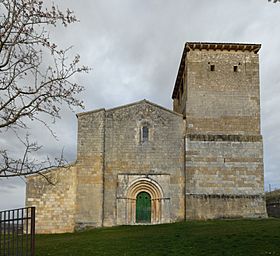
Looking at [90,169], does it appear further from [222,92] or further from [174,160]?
[222,92]

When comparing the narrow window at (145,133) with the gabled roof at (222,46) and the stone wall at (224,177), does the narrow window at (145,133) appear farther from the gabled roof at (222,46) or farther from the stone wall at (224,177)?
the gabled roof at (222,46)

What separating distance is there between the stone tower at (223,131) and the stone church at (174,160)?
55mm

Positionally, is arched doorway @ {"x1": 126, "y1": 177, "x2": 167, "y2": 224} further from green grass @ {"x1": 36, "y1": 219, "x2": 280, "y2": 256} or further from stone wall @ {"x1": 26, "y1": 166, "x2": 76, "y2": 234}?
green grass @ {"x1": 36, "y1": 219, "x2": 280, "y2": 256}

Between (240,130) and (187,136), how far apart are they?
318cm

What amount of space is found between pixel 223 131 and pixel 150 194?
219 inches

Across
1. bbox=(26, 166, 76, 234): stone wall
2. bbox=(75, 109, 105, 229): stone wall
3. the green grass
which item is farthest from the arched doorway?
the green grass

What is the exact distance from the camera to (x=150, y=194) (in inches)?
945

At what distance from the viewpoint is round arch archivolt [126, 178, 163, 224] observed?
23.5 meters

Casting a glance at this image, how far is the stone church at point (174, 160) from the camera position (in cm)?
2323

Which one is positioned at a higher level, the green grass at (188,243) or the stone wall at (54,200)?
the stone wall at (54,200)

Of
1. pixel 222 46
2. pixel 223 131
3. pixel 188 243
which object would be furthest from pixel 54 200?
pixel 222 46

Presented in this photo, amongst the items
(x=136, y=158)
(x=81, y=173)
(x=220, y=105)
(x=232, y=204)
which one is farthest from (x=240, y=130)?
(x=81, y=173)

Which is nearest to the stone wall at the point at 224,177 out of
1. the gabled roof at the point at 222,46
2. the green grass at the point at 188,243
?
the green grass at the point at 188,243

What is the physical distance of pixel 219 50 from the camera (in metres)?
25.2
